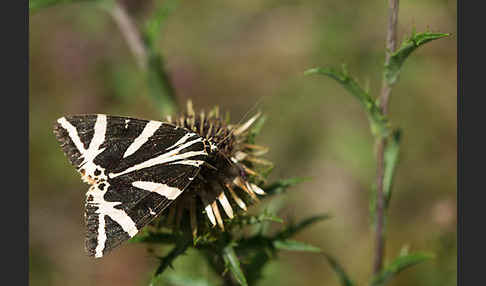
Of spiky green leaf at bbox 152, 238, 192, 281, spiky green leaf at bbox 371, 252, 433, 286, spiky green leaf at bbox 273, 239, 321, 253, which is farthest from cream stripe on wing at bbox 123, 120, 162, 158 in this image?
spiky green leaf at bbox 371, 252, 433, 286

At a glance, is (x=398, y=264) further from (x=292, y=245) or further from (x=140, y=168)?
(x=140, y=168)

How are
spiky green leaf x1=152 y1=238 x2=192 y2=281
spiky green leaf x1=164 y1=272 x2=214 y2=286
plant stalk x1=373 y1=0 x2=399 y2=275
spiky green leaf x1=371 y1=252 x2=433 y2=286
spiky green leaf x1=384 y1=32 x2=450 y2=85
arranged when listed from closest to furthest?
spiky green leaf x1=384 y1=32 x2=450 y2=85 → plant stalk x1=373 y1=0 x2=399 y2=275 → spiky green leaf x1=152 y1=238 x2=192 y2=281 → spiky green leaf x1=371 y1=252 x2=433 y2=286 → spiky green leaf x1=164 y1=272 x2=214 y2=286

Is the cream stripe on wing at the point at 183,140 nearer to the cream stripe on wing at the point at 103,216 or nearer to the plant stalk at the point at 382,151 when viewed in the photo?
the cream stripe on wing at the point at 103,216

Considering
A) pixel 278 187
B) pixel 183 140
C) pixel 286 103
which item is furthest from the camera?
pixel 286 103

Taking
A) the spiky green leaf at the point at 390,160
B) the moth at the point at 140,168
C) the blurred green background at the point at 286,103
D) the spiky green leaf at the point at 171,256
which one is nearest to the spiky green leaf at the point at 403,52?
the spiky green leaf at the point at 390,160

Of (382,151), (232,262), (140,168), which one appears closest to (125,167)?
(140,168)

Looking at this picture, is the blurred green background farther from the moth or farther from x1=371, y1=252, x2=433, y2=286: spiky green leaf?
the moth
